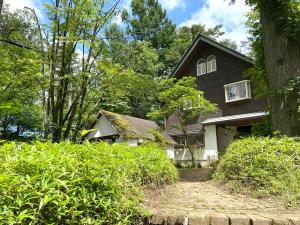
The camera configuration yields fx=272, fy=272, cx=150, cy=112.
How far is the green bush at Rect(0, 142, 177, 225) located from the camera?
7.10 feet

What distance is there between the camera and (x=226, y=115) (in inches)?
729

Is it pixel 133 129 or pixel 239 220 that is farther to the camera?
pixel 133 129

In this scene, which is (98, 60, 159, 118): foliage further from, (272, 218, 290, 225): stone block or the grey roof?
(272, 218, 290, 225): stone block

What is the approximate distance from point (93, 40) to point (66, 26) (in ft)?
3.52

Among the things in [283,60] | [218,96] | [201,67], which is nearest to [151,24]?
[201,67]

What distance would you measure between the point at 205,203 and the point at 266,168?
139 centimetres

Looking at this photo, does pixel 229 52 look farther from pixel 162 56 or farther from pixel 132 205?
pixel 132 205

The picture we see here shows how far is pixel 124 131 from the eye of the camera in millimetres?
17656

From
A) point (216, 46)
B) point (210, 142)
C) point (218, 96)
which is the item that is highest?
point (216, 46)

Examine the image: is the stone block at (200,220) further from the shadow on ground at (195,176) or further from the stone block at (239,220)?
the shadow on ground at (195,176)

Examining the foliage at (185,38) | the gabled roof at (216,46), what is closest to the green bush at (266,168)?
the gabled roof at (216,46)

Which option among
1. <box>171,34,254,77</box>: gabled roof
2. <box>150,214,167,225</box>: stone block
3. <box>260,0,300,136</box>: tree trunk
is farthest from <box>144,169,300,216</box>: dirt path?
<box>171,34,254,77</box>: gabled roof

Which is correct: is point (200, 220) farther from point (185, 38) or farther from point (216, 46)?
point (185, 38)

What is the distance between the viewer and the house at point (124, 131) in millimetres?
17703
